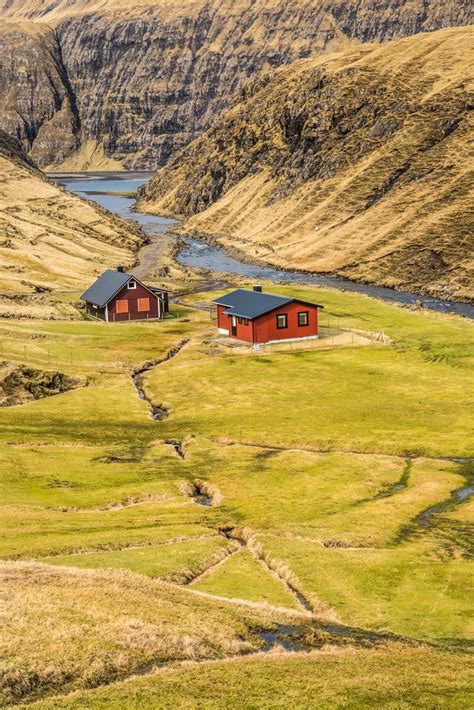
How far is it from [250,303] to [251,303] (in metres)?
0.18

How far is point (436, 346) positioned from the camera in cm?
11569

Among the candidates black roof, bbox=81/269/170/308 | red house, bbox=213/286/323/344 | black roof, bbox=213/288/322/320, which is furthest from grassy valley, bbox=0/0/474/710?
black roof, bbox=81/269/170/308

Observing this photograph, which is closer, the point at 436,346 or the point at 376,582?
the point at 376,582

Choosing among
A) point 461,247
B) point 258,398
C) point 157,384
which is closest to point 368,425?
point 258,398

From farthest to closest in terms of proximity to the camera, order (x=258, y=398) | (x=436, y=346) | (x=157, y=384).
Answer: (x=436, y=346), (x=157, y=384), (x=258, y=398)

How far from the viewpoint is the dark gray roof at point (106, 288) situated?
452 feet

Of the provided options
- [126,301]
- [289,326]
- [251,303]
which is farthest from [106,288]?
[289,326]

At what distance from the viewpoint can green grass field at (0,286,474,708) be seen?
29.1m

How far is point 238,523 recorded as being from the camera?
53.7m

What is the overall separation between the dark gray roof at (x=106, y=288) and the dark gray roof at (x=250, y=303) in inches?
727

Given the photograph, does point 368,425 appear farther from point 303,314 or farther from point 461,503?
point 303,314

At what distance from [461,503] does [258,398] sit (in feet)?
114

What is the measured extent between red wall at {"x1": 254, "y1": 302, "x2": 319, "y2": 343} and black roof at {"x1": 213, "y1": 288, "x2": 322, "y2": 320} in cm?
81

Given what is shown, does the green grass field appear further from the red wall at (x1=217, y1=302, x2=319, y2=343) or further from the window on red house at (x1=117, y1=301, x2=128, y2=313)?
the window on red house at (x1=117, y1=301, x2=128, y2=313)
